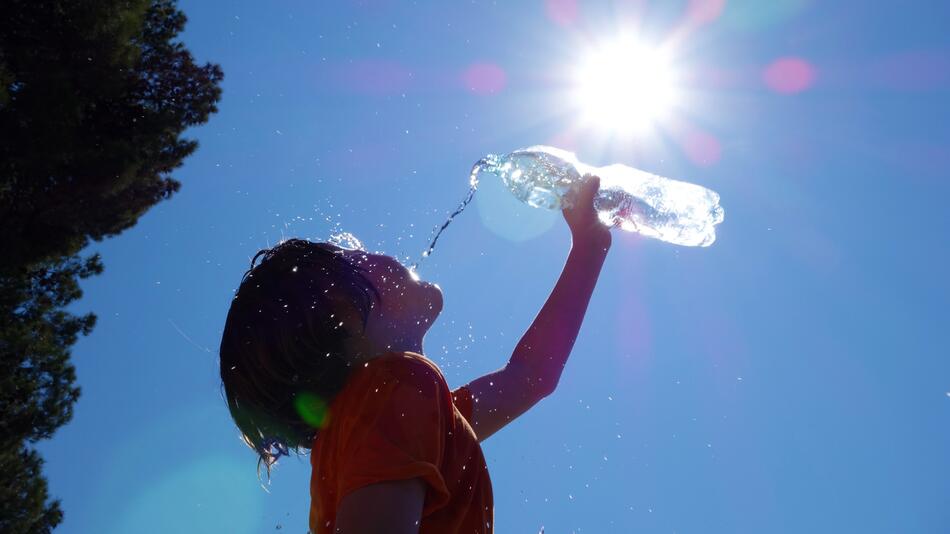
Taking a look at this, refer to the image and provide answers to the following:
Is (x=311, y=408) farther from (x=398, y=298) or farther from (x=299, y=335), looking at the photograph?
(x=398, y=298)

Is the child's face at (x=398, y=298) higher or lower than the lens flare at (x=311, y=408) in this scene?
higher

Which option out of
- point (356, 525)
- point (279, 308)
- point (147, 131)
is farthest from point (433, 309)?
point (147, 131)

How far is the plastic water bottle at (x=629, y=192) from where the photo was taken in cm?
392

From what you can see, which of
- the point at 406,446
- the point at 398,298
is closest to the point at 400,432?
the point at 406,446

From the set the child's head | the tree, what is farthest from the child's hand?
the tree

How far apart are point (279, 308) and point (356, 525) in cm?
86

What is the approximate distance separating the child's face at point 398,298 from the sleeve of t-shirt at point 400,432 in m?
0.56

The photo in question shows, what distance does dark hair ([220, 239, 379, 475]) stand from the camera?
1905mm

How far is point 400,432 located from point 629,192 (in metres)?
3.29

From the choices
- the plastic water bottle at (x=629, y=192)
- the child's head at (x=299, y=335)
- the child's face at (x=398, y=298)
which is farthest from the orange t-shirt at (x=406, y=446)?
the plastic water bottle at (x=629, y=192)

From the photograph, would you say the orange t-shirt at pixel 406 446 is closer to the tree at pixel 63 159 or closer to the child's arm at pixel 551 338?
the child's arm at pixel 551 338

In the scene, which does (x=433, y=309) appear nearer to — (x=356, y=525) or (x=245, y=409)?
(x=245, y=409)

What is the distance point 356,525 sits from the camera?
4.26 ft

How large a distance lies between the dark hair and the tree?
6.15 m
